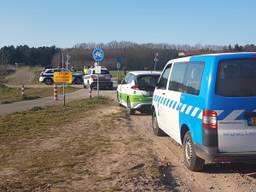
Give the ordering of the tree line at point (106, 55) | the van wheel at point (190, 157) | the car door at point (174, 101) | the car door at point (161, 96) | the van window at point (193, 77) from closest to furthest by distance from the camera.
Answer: the van window at point (193, 77) → the van wheel at point (190, 157) → the car door at point (174, 101) → the car door at point (161, 96) → the tree line at point (106, 55)

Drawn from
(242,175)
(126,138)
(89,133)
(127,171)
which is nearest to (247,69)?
(242,175)

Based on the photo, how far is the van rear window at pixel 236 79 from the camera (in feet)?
24.0

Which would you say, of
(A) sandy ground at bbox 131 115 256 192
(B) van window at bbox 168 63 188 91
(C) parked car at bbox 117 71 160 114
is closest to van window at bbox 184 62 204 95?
(B) van window at bbox 168 63 188 91

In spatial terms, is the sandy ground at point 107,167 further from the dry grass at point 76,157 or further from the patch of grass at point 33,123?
the patch of grass at point 33,123

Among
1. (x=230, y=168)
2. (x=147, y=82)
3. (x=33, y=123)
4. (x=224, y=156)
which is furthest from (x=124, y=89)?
(x=224, y=156)

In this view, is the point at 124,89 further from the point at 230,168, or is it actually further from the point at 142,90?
the point at 230,168

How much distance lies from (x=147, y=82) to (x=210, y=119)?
10078mm

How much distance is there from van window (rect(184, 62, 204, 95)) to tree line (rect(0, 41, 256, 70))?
2358 inches

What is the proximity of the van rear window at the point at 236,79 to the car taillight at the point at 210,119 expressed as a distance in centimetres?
33

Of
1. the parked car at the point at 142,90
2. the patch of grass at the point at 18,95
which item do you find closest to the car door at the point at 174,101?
the parked car at the point at 142,90

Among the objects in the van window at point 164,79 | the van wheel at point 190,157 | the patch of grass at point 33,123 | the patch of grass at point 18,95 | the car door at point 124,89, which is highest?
the van window at point 164,79

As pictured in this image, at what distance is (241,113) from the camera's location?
23.9ft

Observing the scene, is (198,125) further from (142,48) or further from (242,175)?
(142,48)

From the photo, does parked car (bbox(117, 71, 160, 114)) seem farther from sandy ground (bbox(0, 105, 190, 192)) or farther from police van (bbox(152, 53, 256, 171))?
police van (bbox(152, 53, 256, 171))
